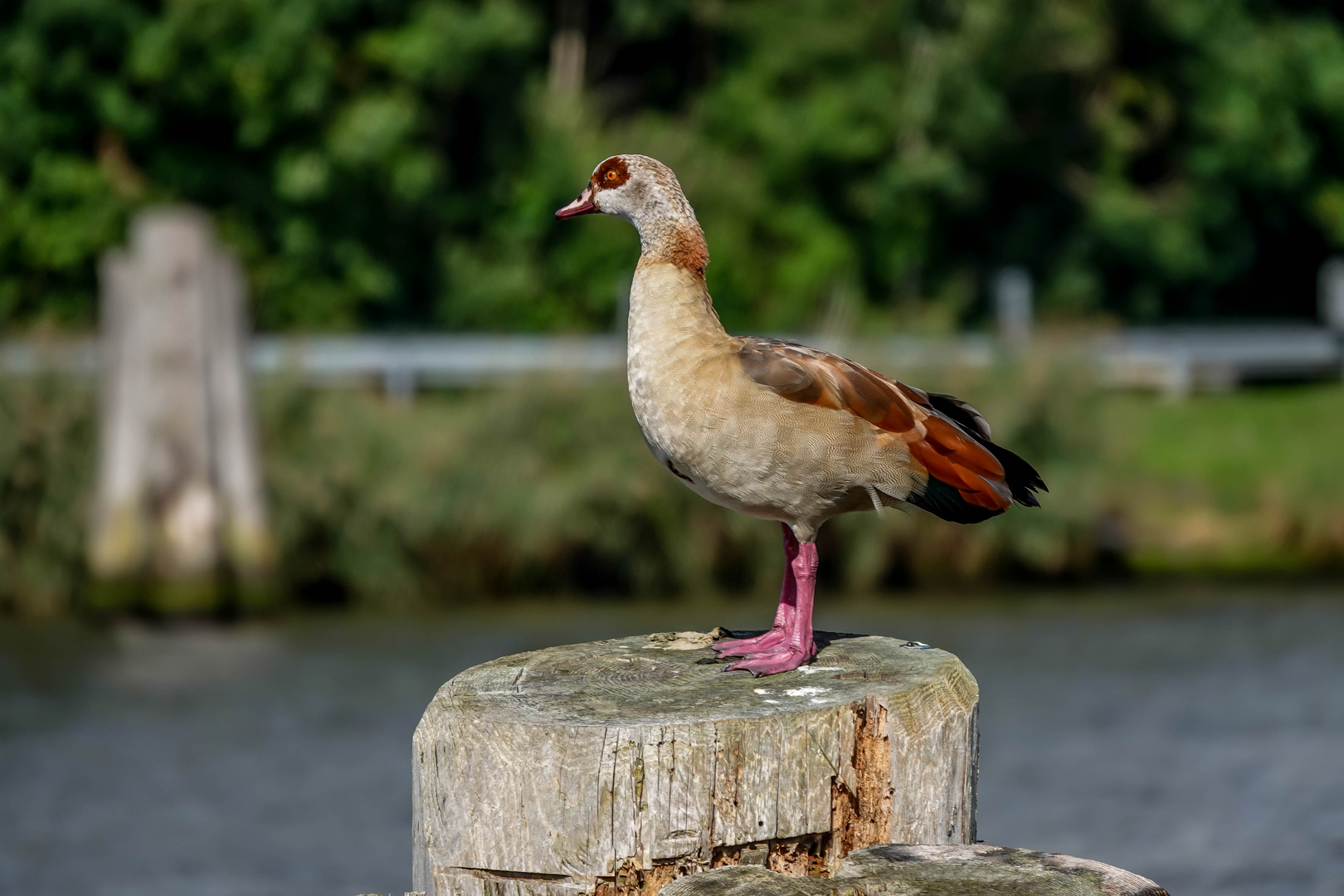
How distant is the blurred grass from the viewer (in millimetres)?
15578

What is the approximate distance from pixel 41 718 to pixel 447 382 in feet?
29.5

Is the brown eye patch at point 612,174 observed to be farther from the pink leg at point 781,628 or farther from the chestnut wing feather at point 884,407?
the pink leg at point 781,628

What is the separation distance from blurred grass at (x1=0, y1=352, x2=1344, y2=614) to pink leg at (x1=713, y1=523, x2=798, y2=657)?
425 inches

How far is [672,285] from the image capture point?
4398mm

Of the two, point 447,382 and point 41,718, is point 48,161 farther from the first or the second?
point 41,718

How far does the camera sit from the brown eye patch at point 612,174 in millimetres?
4516

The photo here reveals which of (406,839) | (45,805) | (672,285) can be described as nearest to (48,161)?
(45,805)

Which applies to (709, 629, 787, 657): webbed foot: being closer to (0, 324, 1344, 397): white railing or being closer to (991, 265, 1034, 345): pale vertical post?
(0, 324, 1344, 397): white railing

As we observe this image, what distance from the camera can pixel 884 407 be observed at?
14.4ft

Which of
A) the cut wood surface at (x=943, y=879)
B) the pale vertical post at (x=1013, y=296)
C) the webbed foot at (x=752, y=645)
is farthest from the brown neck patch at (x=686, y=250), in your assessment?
the pale vertical post at (x=1013, y=296)

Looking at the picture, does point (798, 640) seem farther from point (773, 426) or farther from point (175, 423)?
point (175, 423)

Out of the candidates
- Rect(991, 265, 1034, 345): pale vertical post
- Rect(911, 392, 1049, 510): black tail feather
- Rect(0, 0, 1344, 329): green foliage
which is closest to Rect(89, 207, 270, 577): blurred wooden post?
Rect(0, 0, 1344, 329): green foliage

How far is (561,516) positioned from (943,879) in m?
12.5

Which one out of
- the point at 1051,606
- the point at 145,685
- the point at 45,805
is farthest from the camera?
the point at 1051,606
